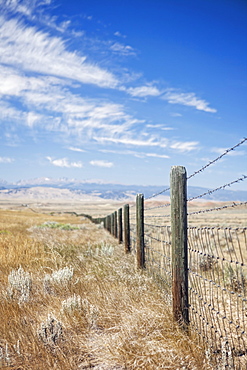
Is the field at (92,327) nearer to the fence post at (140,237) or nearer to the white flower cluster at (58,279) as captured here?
the white flower cluster at (58,279)

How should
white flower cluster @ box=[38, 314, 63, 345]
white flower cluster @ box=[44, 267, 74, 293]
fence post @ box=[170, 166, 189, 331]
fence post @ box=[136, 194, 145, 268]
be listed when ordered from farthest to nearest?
fence post @ box=[136, 194, 145, 268] < white flower cluster @ box=[44, 267, 74, 293] < fence post @ box=[170, 166, 189, 331] < white flower cluster @ box=[38, 314, 63, 345]

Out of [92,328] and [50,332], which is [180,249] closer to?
[92,328]

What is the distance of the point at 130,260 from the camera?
316 inches

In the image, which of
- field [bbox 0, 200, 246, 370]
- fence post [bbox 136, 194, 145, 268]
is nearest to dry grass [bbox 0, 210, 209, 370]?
field [bbox 0, 200, 246, 370]

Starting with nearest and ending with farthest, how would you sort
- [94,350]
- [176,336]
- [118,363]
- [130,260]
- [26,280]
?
[118,363]
[94,350]
[176,336]
[26,280]
[130,260]

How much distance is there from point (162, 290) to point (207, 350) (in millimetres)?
1798

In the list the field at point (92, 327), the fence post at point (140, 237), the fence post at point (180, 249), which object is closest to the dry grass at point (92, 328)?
the field at point (92, 327)

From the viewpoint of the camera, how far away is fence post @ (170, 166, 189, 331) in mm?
3947

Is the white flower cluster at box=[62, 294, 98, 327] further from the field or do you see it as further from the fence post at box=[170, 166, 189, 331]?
the fence post at box=[170, 166, 189, 331]

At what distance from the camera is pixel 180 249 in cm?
397

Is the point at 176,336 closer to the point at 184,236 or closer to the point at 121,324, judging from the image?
the point at 121,324

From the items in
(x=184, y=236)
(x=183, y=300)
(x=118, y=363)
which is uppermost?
(x=184, y=236)

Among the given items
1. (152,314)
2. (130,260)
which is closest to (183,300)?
(152,314)

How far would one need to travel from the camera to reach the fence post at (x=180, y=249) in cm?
395
